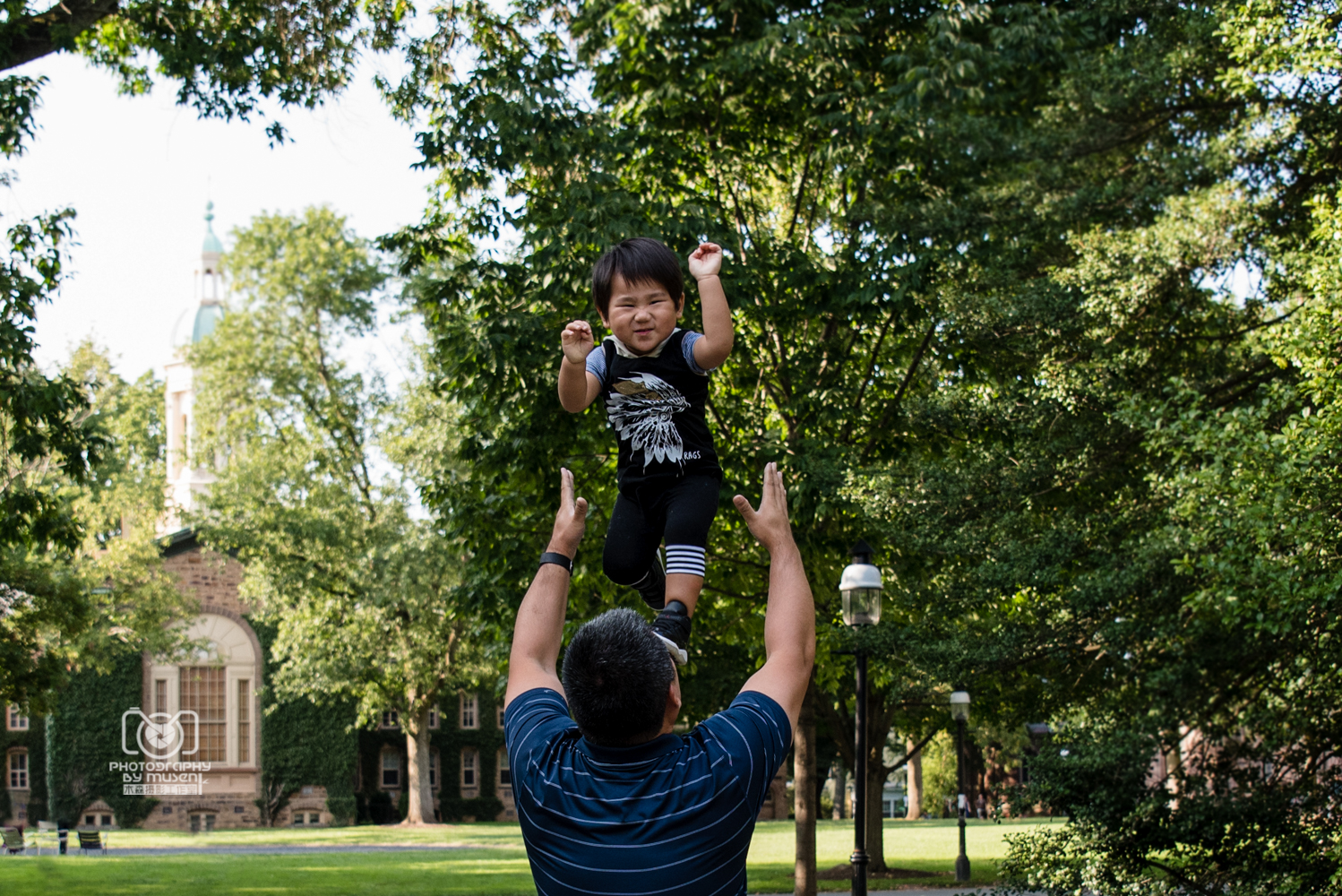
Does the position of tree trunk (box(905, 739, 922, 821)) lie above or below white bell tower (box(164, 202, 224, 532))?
below

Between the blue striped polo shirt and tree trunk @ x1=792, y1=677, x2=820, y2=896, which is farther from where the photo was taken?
tree trunk @ x1=792, y1=677, x2=820, y2=896

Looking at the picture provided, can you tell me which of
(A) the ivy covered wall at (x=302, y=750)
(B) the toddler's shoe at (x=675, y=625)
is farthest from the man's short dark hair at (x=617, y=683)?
(A) the ivy covered wall at (x=302, y=750)

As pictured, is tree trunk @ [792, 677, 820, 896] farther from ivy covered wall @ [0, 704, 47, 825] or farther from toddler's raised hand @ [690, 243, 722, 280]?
ivy covered wall @ [0, 704, 47, 825]

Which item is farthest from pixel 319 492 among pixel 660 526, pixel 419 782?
pixel 660 526

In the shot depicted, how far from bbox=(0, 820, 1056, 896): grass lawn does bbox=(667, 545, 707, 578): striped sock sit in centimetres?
1615

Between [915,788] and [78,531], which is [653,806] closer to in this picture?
[78,531]

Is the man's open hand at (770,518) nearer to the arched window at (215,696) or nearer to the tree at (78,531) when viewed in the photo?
the tree at (78,531)

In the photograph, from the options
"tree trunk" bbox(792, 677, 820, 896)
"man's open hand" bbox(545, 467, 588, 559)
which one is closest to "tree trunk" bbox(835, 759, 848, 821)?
"tree trunk" bbox(792, 677, 820, 896)

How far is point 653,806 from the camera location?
2.59 meters

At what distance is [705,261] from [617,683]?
153 centimetres

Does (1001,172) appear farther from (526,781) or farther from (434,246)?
(526,781)

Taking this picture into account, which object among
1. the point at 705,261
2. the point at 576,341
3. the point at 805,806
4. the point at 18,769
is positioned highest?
the point at 705,261

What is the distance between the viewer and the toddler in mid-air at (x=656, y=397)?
12.3ft

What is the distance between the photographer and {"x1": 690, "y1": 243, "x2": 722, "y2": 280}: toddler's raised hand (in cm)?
369
